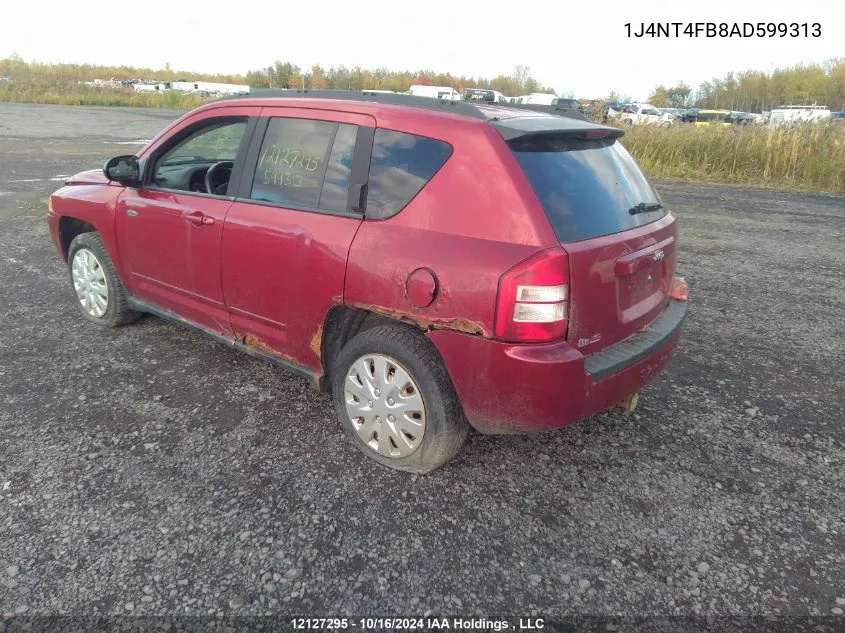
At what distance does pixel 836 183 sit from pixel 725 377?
12303 millimetres

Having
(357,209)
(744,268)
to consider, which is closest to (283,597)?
(357,209)

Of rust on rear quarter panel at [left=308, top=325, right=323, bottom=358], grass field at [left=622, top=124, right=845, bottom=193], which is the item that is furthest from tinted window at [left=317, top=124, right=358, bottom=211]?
→ grass field at [left=622, top=124, right=845, bottom=193]

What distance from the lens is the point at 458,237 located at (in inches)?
99.3

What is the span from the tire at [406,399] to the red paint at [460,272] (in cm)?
11

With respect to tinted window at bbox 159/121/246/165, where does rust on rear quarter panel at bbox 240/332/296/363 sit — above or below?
below

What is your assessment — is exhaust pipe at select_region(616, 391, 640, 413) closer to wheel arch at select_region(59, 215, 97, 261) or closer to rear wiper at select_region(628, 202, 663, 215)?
rear wiper at select_region(628, 202, 663, 215)

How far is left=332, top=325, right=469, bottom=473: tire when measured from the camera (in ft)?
8.72

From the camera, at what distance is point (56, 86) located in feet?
157

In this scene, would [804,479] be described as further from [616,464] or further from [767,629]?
[767,629]

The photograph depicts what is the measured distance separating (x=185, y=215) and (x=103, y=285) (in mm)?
1347

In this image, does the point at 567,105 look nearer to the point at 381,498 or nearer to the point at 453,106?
the point at 453,106

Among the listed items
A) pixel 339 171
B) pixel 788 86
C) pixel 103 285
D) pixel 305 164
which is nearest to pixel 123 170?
pixel 103 285

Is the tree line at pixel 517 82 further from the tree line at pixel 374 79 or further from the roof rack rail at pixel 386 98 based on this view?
the roof rack rail at pixel 386 98

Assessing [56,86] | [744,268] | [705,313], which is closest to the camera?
[705,313]
